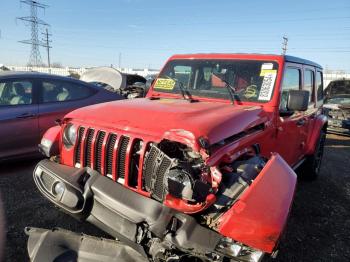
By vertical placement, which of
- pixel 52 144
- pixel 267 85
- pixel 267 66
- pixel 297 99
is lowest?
pixel 52 144

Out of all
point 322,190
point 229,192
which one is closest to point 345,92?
point 322,190

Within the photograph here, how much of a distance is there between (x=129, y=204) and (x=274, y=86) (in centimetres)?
225

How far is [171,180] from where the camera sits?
225 cm

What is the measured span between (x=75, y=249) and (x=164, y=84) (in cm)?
246

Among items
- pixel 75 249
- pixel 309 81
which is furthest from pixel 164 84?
pixel 75 249

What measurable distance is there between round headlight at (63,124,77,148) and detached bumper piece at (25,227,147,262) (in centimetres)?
84

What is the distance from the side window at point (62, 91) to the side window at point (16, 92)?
0.75 feet

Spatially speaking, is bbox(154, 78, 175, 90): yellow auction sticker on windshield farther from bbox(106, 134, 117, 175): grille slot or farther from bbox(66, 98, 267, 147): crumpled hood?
bbox(106, 134, 117, 175): grille slot

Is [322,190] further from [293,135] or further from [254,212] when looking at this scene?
[254,212]

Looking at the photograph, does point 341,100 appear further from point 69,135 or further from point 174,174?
point 174,174

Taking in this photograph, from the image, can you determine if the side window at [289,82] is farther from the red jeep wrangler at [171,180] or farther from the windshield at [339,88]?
the windshield at [339,88]

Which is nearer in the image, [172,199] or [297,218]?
[172,199]

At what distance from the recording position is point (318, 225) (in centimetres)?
417

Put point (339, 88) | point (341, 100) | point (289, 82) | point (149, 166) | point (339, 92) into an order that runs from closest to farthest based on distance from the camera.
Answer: point (149, 166) → point (289, 82) → point (341, 100) → point (339, 88) → point (339, 92)
